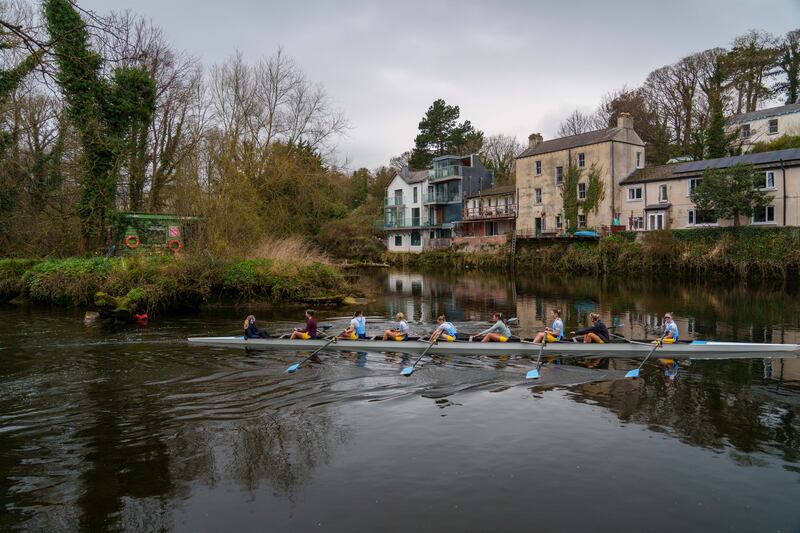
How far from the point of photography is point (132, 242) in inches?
1088

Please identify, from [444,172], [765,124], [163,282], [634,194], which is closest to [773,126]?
[765,124]

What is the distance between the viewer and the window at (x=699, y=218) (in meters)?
39.0

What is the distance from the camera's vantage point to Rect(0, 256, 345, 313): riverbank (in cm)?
2336

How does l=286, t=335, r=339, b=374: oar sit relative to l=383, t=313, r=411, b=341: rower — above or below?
below

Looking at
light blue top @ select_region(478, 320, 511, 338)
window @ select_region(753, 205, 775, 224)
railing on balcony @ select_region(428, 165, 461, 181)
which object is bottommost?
light blue top @ select_region(478, 320, 511, 338)

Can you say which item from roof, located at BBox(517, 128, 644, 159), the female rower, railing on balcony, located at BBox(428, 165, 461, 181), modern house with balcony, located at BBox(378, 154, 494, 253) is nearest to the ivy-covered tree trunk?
the female rower

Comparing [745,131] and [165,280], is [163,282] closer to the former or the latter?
[165,280]

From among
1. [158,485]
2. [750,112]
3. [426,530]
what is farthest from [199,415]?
[750,112]

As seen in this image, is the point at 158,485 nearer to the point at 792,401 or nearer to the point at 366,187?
the point at 792,401

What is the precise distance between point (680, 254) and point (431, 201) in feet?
99.8

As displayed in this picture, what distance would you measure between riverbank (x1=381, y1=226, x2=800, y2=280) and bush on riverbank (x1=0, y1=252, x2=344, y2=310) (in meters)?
24.3

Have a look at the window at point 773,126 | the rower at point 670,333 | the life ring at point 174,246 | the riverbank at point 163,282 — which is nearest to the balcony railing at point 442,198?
the window at point 773,126

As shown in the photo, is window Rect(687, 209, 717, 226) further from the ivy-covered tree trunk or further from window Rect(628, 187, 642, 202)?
the ivy-covered tree trunk

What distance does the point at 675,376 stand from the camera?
13.5m
